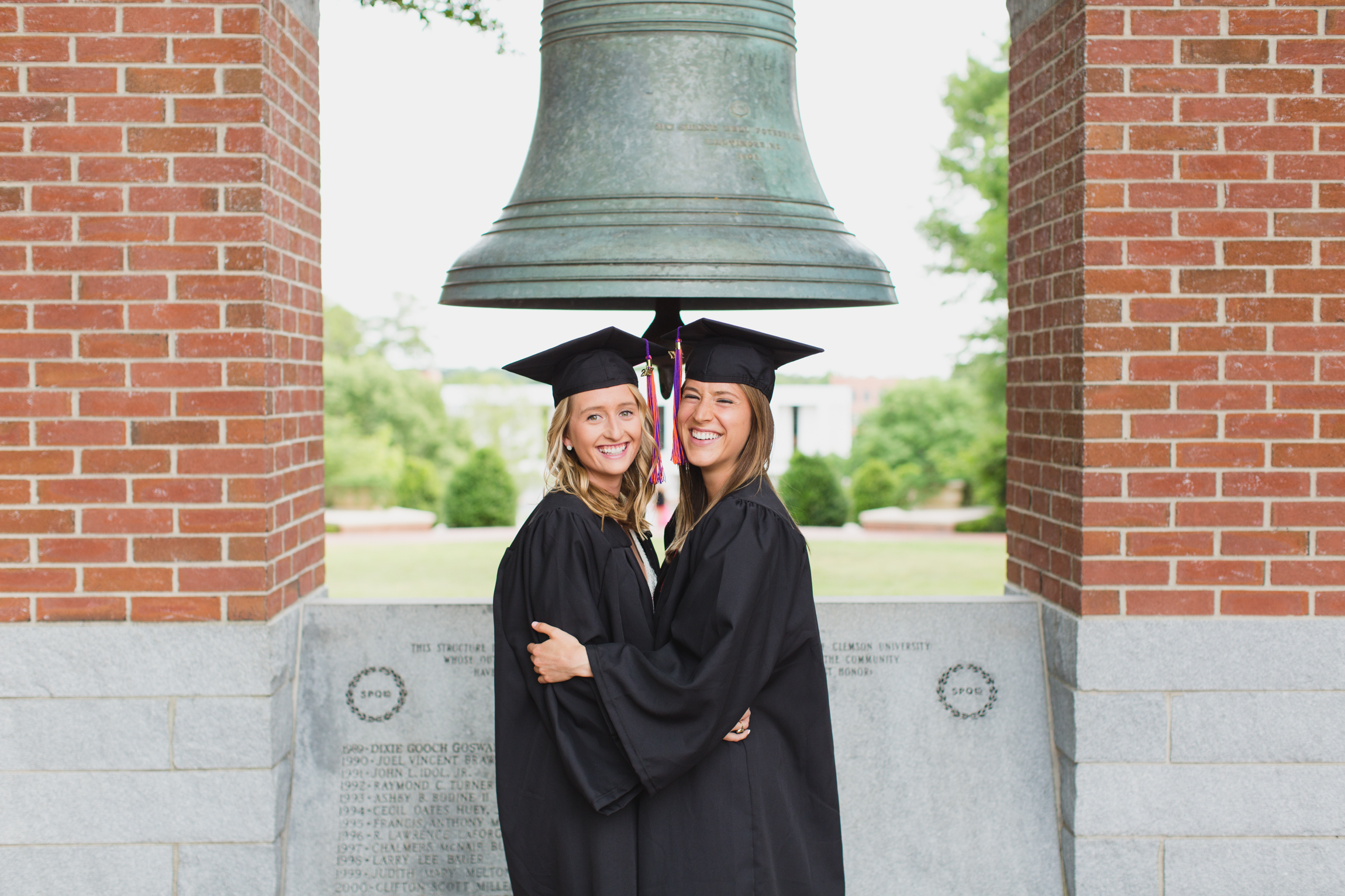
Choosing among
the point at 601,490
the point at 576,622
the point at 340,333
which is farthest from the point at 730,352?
the point at 340,333

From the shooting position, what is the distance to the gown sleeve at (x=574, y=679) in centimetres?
227

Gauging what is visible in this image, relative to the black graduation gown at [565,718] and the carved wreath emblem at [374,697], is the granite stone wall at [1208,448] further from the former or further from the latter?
the carved wreath emblem at [374,697]

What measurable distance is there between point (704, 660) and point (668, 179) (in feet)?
3.47

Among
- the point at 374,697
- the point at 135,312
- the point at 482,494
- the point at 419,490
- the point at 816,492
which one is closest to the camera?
the point at 135,312

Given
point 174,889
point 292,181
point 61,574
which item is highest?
point 292,181

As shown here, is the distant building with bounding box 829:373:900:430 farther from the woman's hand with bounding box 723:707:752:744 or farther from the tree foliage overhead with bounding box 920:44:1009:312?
the woman's hand with bounding box 723:707:752:744

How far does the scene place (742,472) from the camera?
243 centimetres

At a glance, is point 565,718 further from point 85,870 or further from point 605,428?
point 85,870

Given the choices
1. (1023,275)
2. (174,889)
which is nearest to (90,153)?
(174,889)

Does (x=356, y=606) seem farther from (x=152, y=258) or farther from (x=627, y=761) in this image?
(x=627, y=761)

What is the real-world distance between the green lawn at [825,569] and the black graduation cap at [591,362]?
7122mm

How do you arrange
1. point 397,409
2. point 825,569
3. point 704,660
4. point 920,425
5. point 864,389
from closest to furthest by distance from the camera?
point 704,660, point 825,569, point 920,425, point 397,409, point 864,389

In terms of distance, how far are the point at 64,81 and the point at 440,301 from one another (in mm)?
1341

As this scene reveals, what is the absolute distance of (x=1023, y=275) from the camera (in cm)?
359
